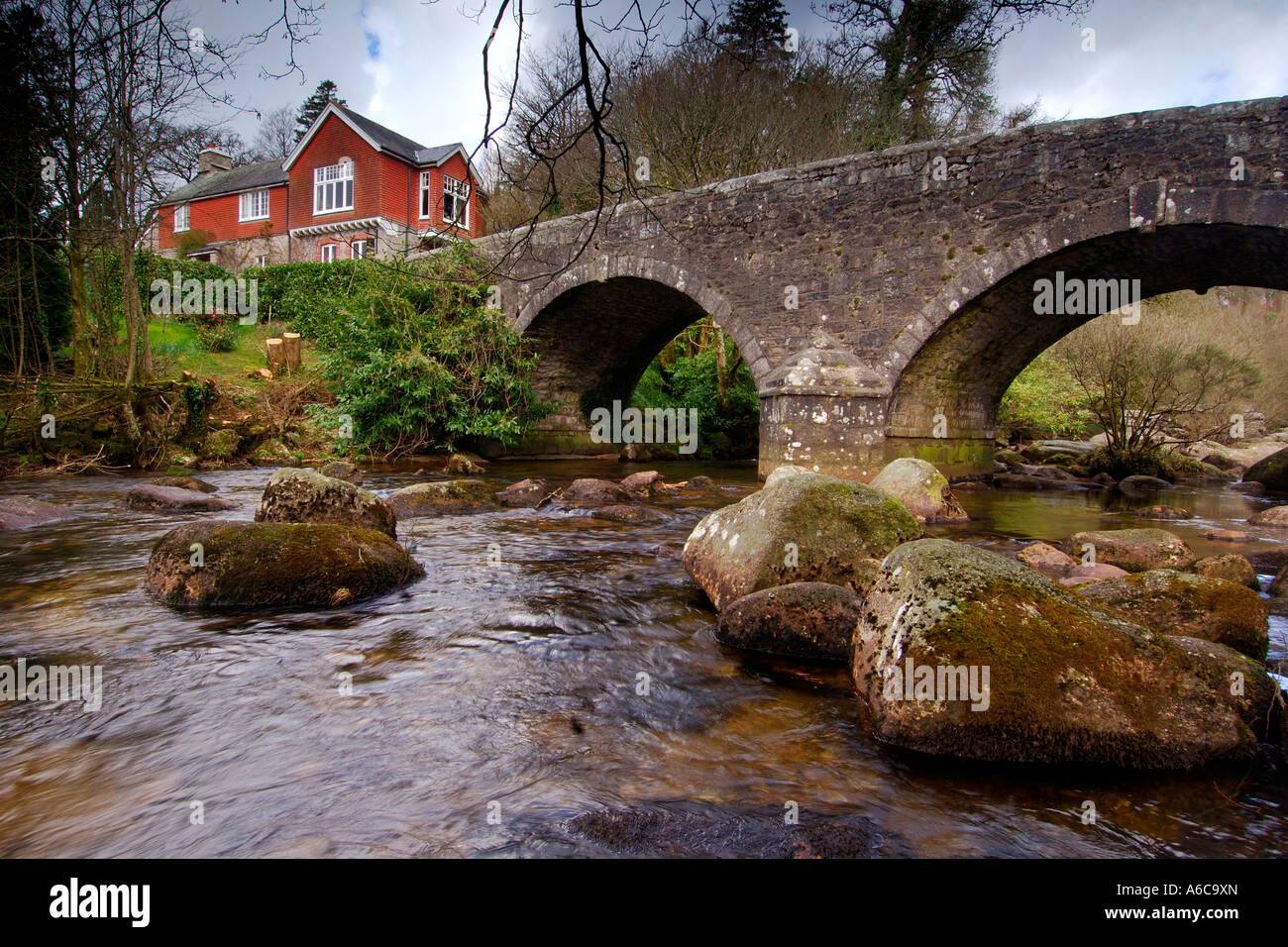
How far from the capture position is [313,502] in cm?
581

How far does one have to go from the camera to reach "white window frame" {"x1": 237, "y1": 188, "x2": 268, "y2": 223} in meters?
32.0

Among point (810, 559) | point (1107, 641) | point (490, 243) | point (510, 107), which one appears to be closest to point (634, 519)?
point (810, 559)

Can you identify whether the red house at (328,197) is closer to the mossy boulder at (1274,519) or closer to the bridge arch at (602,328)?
the bridge arch at (602,328)

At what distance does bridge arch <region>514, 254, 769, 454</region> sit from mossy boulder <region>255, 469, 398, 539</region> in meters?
7.32

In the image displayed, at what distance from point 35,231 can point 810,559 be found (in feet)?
42.7

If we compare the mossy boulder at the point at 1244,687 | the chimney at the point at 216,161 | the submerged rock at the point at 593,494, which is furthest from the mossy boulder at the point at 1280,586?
the chimney at the point at 216,161

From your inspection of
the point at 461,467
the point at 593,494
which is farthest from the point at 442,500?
the point at 461,467

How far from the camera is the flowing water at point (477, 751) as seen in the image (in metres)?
2.26

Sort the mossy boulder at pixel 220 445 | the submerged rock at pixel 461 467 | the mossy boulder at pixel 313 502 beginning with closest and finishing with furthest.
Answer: the mossy boulder at pixel 313 502, the mossy boulder at pixel 220 445, the submerged rock at pixel 461 467

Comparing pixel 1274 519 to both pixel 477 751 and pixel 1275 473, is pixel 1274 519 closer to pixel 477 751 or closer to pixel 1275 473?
pixel 1275 473

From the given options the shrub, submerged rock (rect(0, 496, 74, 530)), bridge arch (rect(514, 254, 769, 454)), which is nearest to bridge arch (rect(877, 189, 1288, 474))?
bridge arch (rect(514, 254, 769, 454))

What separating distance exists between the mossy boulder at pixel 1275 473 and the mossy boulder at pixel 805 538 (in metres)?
13.8

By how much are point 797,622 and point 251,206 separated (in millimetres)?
36293

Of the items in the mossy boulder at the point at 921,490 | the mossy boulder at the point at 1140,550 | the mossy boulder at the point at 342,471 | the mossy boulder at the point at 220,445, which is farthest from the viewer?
the mossy boulder at the point at 220,445
